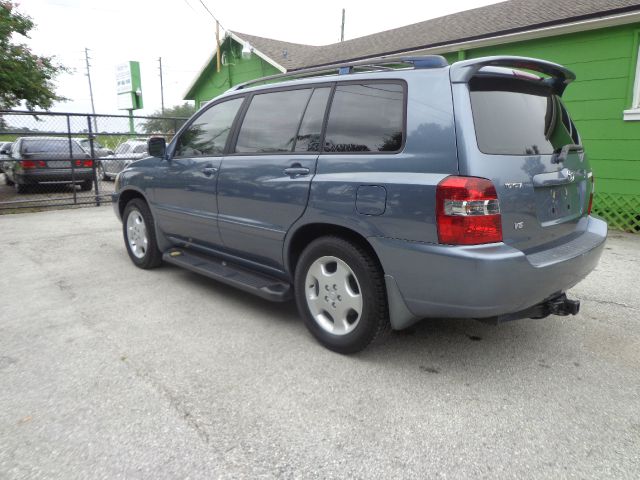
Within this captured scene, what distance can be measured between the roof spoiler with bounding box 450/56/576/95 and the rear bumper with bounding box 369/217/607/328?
970 millimetres

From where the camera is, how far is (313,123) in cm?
327

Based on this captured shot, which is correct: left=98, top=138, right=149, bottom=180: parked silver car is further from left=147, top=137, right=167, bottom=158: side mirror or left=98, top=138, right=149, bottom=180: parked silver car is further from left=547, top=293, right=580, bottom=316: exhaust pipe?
left=547, top=293, right=580, bottom=316: exhaust pipe

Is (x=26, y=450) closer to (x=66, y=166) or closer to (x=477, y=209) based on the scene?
(x=477, y=209)

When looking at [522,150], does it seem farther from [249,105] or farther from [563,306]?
[249,105]

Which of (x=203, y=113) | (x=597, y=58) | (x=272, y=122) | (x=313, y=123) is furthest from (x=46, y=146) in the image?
(x=597, y=58)

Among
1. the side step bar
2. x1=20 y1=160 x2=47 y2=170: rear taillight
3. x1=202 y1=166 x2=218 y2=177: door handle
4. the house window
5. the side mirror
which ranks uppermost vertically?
the house window

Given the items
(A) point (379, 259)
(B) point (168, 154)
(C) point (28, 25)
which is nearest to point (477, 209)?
(A) point (379, 259)

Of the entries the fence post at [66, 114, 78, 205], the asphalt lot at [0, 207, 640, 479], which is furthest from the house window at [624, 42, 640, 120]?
the fence post at [66, 114, 78, 205]

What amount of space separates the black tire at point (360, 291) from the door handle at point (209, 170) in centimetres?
125

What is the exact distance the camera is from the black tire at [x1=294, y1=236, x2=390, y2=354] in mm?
2816

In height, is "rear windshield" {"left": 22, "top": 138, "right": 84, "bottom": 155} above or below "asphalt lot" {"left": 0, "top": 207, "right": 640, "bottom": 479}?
above

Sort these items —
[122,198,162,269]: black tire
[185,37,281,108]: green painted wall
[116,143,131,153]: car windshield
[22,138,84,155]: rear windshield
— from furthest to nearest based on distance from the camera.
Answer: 1. [185,37,281,108]: green painted wall
2. [116,143,131,153]: car windshield
3. [22,138,84,155]: rear windshield
4. [122,198,162,269]: black tire

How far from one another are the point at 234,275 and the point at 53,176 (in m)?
9.14

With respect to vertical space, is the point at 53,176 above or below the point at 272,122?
below
